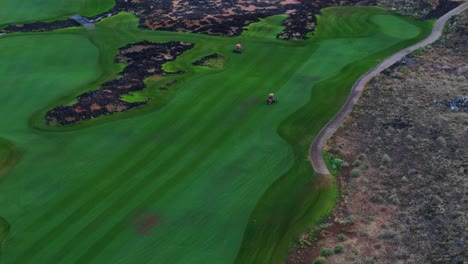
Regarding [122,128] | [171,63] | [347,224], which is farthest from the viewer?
[171,63]

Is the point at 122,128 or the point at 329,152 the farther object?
the point at 122,128

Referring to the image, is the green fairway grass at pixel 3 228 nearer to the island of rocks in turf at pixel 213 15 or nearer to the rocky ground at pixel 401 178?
the rocky ground at pixel 401 178

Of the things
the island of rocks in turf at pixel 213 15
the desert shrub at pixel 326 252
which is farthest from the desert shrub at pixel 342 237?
the island of rocks in turf at pixel 213 15

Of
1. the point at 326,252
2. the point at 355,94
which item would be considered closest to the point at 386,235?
the point at 326,252

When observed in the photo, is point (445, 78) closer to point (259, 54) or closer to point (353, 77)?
point (353, 77)

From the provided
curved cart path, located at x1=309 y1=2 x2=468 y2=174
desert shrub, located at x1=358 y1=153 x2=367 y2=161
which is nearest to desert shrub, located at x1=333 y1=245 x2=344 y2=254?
curved cart path, located at x1=309 y1=2 x2=468 y2=174

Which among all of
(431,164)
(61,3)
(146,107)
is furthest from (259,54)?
(61,3)
